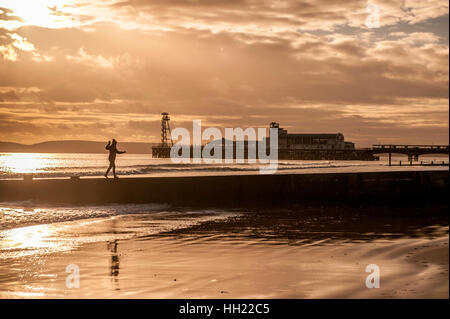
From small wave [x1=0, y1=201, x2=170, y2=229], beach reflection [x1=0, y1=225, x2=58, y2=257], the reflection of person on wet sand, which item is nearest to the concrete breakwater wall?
small wave [x1=0, y1=201, x2=170, y2=229]

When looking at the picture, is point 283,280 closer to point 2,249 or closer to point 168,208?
point 2,249

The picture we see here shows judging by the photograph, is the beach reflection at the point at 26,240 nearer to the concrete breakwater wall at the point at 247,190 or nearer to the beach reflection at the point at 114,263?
the beach reflection at the point at 114,263

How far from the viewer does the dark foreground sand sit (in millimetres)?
6676

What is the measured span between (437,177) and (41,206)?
1965 cm

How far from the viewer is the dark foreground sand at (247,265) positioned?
668cm

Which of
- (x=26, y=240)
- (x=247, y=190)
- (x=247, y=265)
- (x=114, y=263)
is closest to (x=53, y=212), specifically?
(x=26, y=240)

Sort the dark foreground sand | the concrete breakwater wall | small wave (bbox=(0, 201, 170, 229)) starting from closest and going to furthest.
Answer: the dark foreground sand
small wave (bbox=(0, 201, 170, 229))
the concrete breakwater wall

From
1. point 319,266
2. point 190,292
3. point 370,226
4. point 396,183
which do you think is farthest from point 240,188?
point 190,292

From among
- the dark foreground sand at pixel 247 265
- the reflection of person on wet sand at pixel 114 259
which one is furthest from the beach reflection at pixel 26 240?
the reflection of person on wet sand at pixel 114 259

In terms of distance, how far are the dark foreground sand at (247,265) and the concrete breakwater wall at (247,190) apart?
350 inches

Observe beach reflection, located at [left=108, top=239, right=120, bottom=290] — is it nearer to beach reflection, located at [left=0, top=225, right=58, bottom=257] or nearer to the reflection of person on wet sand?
the reflection of person on wet sand

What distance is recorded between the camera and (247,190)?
76.1 ft

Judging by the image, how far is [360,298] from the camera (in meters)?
6.20

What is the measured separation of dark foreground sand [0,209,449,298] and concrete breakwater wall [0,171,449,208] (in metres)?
8.88
